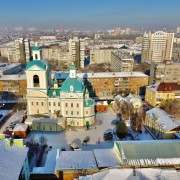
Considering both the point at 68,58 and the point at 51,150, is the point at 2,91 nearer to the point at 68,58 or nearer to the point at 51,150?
the point at 51,150

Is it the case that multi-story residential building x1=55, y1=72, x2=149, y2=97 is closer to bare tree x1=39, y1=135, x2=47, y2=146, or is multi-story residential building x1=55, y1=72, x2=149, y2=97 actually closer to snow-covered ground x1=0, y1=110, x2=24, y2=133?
snow-covered ground x1=0, y1=110, x2=24, y2=133

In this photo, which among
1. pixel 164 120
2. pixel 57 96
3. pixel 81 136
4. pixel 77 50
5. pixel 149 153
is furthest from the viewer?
pixel 77 50

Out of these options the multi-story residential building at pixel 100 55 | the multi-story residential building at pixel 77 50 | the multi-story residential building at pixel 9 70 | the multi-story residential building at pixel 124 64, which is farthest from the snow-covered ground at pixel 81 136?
the multi-story residential building at pixel 100 55

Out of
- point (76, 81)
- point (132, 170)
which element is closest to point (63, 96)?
point (76, 81)

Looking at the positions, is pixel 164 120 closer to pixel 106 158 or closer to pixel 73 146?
pixel 106 158

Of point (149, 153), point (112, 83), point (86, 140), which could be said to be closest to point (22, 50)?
point (112, 83)

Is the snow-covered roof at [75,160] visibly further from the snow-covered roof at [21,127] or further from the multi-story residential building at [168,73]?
the multi-story residential building at [168,73]
